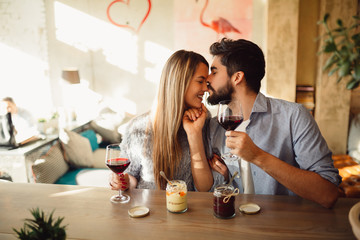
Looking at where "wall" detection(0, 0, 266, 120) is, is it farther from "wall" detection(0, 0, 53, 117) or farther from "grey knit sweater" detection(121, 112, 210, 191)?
"grey knit sweater" detection(121, 112, 210, 191)

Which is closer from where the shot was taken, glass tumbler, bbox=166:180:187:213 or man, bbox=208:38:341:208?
glass tumbler, bbox=166:180:187:213

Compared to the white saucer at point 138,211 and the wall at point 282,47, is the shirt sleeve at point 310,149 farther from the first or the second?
the wall at point 282,47

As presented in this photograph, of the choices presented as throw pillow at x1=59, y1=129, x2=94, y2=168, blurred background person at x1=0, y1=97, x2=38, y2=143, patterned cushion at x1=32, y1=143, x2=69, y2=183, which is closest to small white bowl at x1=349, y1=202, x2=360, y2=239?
patterned cushion at x1=32, y1=143, x2=69, y2=183

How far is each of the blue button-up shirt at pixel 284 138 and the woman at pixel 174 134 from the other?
0.71ft

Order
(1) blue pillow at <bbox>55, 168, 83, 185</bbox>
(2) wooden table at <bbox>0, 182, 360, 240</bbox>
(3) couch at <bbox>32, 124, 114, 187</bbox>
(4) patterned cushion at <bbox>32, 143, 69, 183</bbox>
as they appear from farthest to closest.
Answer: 1. (1) blue pillow at <bbox>55, 168, 83, 185</bbox>
2. (3) couch at <bbox>32, 124, 114, 187</bbox>
3. (4) patterned cushion at <bbox>32, 143, 69, 183</bbox>
4. (2) wooden table at <bbox>0, 182, 360, 240</bbox>

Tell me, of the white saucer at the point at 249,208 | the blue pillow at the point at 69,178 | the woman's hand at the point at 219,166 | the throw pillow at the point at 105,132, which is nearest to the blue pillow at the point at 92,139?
the throw pillow at the point at 105,132

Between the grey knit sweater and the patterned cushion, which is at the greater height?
the grey knit sweater

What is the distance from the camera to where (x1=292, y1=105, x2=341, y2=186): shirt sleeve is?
134 centimetres

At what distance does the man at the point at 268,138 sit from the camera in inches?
48.8

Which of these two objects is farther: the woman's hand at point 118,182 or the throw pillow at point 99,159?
the throw pillow at point 99,159

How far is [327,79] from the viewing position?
13.0ft

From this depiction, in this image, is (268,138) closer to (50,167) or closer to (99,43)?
(50,167)

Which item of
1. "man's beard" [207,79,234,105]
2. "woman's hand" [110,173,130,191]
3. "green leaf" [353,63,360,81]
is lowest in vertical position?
"woman's hand" [110,173,130,191]

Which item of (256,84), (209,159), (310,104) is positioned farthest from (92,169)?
(310,104)
